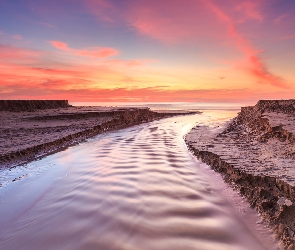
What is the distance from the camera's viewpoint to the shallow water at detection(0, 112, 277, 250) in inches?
135

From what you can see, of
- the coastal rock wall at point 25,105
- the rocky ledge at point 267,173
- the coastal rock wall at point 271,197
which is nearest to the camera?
the coastal rock wall at point 271,197

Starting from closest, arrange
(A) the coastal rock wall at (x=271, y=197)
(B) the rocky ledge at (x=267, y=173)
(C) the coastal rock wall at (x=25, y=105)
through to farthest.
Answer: (A) the coastal rock wall at (x=271, y=197) → (B) the rocky ledge at (x=267, y=173) → (C) the coastal rock wall at (x=25, y=105)

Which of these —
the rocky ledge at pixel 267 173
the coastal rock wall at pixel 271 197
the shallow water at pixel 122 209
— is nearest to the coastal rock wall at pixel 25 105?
the shallow water at pixel 122 209

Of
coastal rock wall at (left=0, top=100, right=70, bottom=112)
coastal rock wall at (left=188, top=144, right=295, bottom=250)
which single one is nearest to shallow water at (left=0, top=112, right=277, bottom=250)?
coastal rock wall at (left=188, top=144, right=295, bottom=250)

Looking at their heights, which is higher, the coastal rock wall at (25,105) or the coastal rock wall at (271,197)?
the coastal rock wall at (25,105)

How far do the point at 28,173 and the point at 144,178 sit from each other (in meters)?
3.38

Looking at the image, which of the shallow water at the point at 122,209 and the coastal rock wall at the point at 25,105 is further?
the coastal rock wall at the point at 25,105

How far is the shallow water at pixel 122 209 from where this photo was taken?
342cm

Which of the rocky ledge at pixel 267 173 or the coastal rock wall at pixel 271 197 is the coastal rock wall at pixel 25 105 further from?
the coastal rock wall at pixel 271 197

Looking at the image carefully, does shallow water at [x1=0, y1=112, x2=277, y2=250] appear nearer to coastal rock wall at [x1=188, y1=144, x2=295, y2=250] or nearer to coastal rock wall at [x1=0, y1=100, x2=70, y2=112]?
coastal rock wall at [x1=188, y1=144, x2=295, y2=250]

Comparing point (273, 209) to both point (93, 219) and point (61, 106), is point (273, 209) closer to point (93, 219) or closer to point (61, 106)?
point (93, 219)

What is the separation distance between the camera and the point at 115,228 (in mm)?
3754

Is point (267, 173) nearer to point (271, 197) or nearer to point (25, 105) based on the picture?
point (271, 197)

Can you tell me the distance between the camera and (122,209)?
14.4 ft
